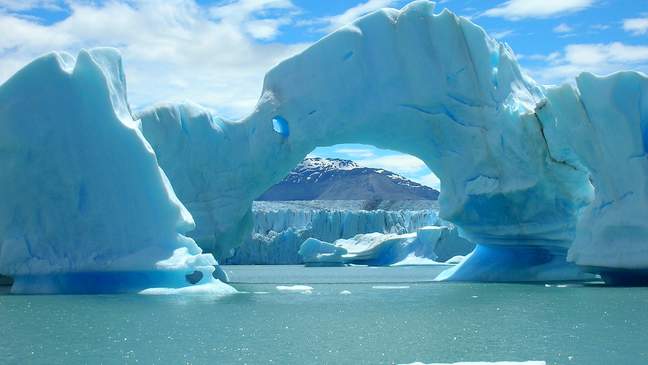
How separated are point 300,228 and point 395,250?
622 centimetres

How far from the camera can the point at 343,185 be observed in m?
115

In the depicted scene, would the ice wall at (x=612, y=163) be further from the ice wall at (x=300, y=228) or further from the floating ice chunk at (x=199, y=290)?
the ice wall at (x=300, y=228)

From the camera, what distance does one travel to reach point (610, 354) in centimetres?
641

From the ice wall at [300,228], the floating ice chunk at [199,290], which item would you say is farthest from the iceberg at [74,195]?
the ice wall at [300,228]

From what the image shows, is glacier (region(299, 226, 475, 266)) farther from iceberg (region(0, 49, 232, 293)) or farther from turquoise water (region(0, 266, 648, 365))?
iceberg (region(0, 49, 232, 293))

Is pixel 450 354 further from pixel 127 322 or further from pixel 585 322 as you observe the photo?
pixel 127 322

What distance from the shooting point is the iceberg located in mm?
11969

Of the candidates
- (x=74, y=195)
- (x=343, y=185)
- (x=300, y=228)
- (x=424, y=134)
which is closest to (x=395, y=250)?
(x=300, y=228)

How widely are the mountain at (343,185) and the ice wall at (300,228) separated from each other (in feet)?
237

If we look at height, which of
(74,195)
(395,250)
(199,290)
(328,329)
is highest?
(74,195)

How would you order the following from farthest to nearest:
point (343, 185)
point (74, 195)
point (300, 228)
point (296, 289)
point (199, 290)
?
point (343, 185) → point (300, 228) → point (296, 289) → point (199, 290) → point (74, 195)

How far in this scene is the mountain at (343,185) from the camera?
369 ft

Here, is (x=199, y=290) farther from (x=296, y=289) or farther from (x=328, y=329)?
(x=328, y=329)

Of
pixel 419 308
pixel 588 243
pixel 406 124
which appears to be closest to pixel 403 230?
pixel 406 124
